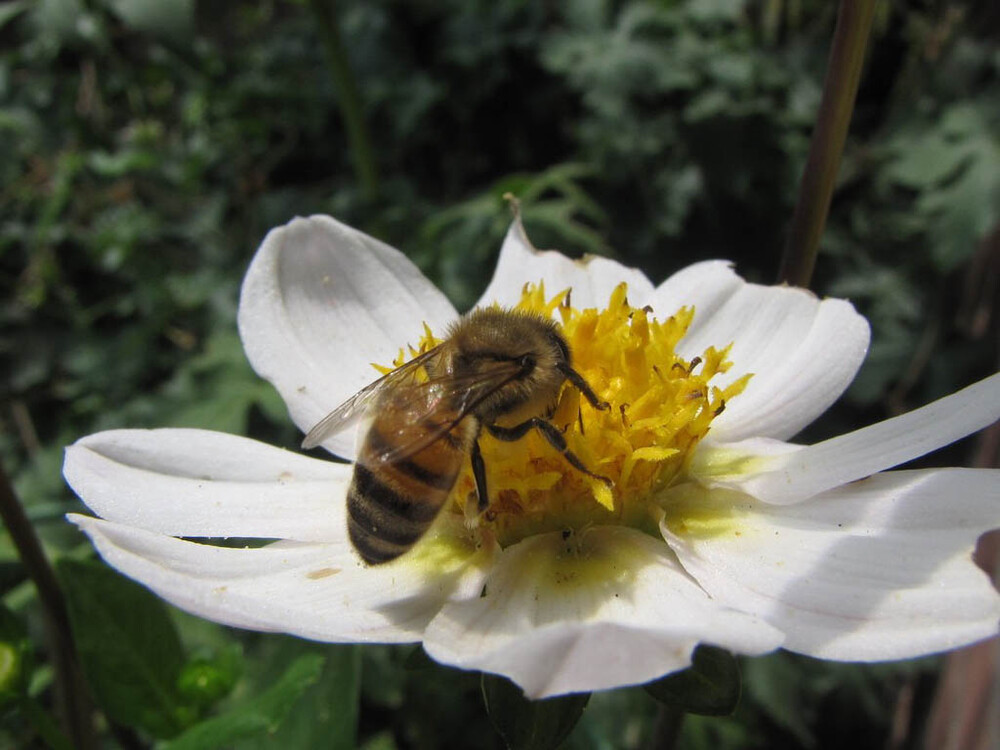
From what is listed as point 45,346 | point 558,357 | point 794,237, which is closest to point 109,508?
point 558,357

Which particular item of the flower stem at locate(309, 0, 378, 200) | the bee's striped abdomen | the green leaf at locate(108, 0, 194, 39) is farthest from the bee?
the flower stem at locate(309, 0, 378, 200)

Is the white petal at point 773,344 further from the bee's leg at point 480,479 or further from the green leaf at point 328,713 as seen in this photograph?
the green leaf at point 328,713

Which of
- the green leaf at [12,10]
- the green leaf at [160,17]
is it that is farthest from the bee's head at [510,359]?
the green leaf at [12,10]

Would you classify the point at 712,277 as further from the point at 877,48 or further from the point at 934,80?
the point at 877,48

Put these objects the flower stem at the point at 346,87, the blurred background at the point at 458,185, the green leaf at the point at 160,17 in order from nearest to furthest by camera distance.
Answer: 1. the green leaf at the point at 160,17
2. the blurred background at the point at 458,185
3. the flower stem at the point at 346,87

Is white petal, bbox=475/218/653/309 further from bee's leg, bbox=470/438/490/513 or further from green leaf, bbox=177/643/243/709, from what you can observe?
green leaf, bbox=177/643/243/709
